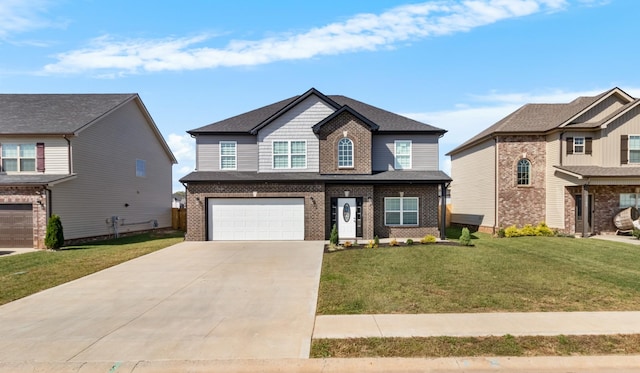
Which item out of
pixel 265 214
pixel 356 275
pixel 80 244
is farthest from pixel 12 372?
pixel 80 244

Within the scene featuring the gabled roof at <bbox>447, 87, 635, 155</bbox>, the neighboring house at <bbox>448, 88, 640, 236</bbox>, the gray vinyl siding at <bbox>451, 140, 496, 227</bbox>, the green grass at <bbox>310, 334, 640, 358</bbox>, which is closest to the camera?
the green grass at <bbox>310, 334, 640, 358</bbox>

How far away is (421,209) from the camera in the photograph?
1986cm

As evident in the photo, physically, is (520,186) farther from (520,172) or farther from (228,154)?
(228,154)

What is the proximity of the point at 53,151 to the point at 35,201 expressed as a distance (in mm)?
2948

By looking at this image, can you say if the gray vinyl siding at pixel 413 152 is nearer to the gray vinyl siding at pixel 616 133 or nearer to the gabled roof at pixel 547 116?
the gabled roof at pixel 547 116

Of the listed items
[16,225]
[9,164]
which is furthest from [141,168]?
[16,225]

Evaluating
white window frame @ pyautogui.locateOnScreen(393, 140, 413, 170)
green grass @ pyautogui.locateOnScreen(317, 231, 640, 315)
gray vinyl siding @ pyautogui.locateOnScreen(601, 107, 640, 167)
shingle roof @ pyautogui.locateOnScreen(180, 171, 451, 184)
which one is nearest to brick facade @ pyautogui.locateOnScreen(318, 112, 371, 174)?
shingle roof @ pyautogui.locateOnScreen(180, 171, 451, 184)

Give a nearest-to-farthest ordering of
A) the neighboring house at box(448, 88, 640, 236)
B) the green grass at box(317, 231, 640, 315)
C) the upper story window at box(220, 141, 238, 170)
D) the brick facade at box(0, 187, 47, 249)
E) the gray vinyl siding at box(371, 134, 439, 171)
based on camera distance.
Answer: the green grass at box(317, 231, 640, 315), the brick facade at box(0, 187, 47, 249), the gray vinyl siding at box(371, 134, 439, 171), the neighboring house at box(448, 88, 640, 236), the upper story window at box(220, 141, 238, 170)

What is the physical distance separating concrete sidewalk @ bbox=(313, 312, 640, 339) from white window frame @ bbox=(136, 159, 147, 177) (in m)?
22.9

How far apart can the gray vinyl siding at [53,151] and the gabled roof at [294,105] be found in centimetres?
654

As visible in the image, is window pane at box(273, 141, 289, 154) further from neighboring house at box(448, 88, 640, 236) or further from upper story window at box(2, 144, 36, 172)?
upper story window at box(2, 144, 36, 172)

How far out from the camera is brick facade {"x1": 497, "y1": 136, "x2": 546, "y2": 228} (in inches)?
872

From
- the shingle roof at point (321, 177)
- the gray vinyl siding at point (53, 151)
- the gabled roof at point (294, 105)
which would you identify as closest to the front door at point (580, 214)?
the shingle roof at point (321, 177)

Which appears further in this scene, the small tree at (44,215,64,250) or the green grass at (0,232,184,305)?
the small tree at (44,215,64,250)
